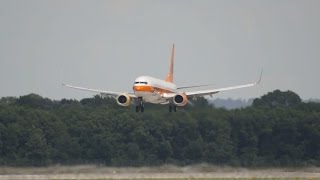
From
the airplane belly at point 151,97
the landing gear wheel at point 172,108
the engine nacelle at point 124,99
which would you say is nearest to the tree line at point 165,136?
the landing gear wheel at point 172,108

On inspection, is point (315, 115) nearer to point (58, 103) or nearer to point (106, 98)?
point (106, 98)

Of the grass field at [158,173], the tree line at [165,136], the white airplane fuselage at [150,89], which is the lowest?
the grass field at [158,173]

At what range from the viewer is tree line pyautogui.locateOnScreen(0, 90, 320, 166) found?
133625mm

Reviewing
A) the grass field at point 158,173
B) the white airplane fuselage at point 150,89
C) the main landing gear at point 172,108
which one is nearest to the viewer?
the grass field at point 158,173

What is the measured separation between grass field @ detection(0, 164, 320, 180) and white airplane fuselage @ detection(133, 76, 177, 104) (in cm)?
609

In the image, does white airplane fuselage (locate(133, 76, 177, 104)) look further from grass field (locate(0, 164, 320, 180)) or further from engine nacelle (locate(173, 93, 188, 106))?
grass field (locate(0, 164, 320, 180))

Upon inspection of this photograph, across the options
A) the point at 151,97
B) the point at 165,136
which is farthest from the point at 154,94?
the point at 165,136

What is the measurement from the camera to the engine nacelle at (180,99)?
126m

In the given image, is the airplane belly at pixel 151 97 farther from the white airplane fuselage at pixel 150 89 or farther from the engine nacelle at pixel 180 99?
the engine nacelle at pixel 180 99

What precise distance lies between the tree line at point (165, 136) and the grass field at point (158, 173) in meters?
4.45

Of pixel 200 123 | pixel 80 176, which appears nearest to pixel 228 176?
pixel 80 176

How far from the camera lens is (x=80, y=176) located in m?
113

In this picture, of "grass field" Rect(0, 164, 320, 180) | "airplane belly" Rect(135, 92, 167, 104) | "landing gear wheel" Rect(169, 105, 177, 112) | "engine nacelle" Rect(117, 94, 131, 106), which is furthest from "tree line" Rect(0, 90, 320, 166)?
"engine nacelle" Rect(117, 94, 131, 106)

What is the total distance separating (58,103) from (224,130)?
4032 centimetres
